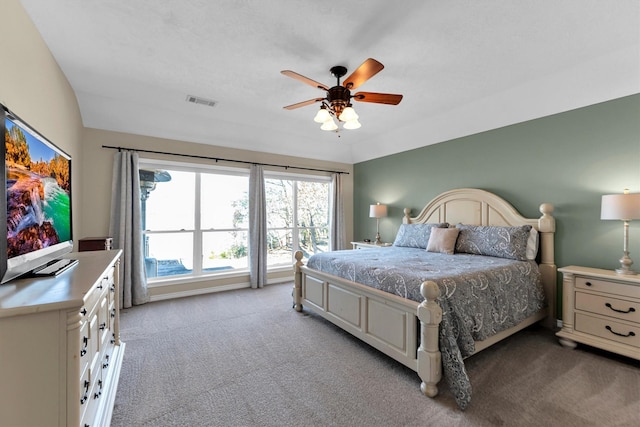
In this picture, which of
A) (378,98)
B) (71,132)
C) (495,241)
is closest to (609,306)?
(495,241)

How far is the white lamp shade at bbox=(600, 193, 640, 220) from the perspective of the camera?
2342 mm

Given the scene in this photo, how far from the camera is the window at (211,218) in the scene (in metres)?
4.20

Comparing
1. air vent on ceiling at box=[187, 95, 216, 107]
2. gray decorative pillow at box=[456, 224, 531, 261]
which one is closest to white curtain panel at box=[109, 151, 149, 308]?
air vent on ceiling at box=[187, 95, 216, 107]

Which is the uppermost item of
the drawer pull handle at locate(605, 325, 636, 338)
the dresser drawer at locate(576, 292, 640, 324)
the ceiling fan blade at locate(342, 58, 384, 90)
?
the ceiling fan blade at locate(342, 58, 384, 90)

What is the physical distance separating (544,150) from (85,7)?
4.54m

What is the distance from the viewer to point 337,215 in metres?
5.70

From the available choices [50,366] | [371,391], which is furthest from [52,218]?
[371,391]

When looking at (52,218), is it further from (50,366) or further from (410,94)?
(410,94)

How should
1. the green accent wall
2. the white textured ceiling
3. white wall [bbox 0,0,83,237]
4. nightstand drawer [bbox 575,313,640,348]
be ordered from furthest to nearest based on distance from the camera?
the green accent wall → nightstand drawer [bbox 575,313,640,348] → the white textured ceiling → white wall [bbox 0,0,83,237]

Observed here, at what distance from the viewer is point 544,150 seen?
3.24m

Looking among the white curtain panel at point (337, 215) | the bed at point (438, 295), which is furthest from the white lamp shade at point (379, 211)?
the bed at point (438, 295)

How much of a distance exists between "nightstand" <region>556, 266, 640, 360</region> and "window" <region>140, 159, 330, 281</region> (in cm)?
400

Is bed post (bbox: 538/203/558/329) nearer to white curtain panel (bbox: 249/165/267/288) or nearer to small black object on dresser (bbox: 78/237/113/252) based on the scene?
white curtain panel (bbox: 249/165/267/288)

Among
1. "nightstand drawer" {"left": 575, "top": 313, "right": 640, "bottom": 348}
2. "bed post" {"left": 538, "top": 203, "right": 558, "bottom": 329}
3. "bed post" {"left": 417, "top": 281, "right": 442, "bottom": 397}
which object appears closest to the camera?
"bed post" {"left": 417, "top": 281, "right": 442, "bottom": 397}
